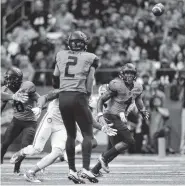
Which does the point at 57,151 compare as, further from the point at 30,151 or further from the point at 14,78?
the point at 14,78

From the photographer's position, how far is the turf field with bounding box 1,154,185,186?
10062 mm

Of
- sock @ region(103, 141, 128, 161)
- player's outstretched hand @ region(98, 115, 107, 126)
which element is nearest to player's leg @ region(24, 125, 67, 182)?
player's outstretched hand @ region(98, 115, 107, 126)

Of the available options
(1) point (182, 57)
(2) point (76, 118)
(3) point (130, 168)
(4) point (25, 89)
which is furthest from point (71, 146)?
(1) point (182, 57)

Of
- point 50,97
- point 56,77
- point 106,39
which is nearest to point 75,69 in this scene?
point 56,77

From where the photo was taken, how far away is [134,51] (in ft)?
61.9

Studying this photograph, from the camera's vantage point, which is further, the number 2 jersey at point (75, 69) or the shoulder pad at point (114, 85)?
the shoulder pad at point (114, 85)

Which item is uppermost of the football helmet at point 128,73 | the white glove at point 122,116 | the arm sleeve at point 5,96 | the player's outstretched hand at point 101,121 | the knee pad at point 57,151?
the football helmet at point 128,73

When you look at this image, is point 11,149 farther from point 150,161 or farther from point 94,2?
point 94,2

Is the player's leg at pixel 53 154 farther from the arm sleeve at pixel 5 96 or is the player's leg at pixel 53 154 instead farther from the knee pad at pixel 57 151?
the arm sleeve at pixel 5 96

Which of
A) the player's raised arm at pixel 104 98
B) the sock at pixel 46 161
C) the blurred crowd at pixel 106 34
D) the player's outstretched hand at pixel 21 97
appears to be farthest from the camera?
the blurred crowd at pixel 106 34

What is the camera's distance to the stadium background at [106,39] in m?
17.9

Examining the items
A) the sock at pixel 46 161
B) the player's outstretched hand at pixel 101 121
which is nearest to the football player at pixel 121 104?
the player's outstretched hand at pixel 101 121

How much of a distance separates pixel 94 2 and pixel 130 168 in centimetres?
854

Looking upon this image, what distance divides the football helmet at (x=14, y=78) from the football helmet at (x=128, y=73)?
183 centimetres
